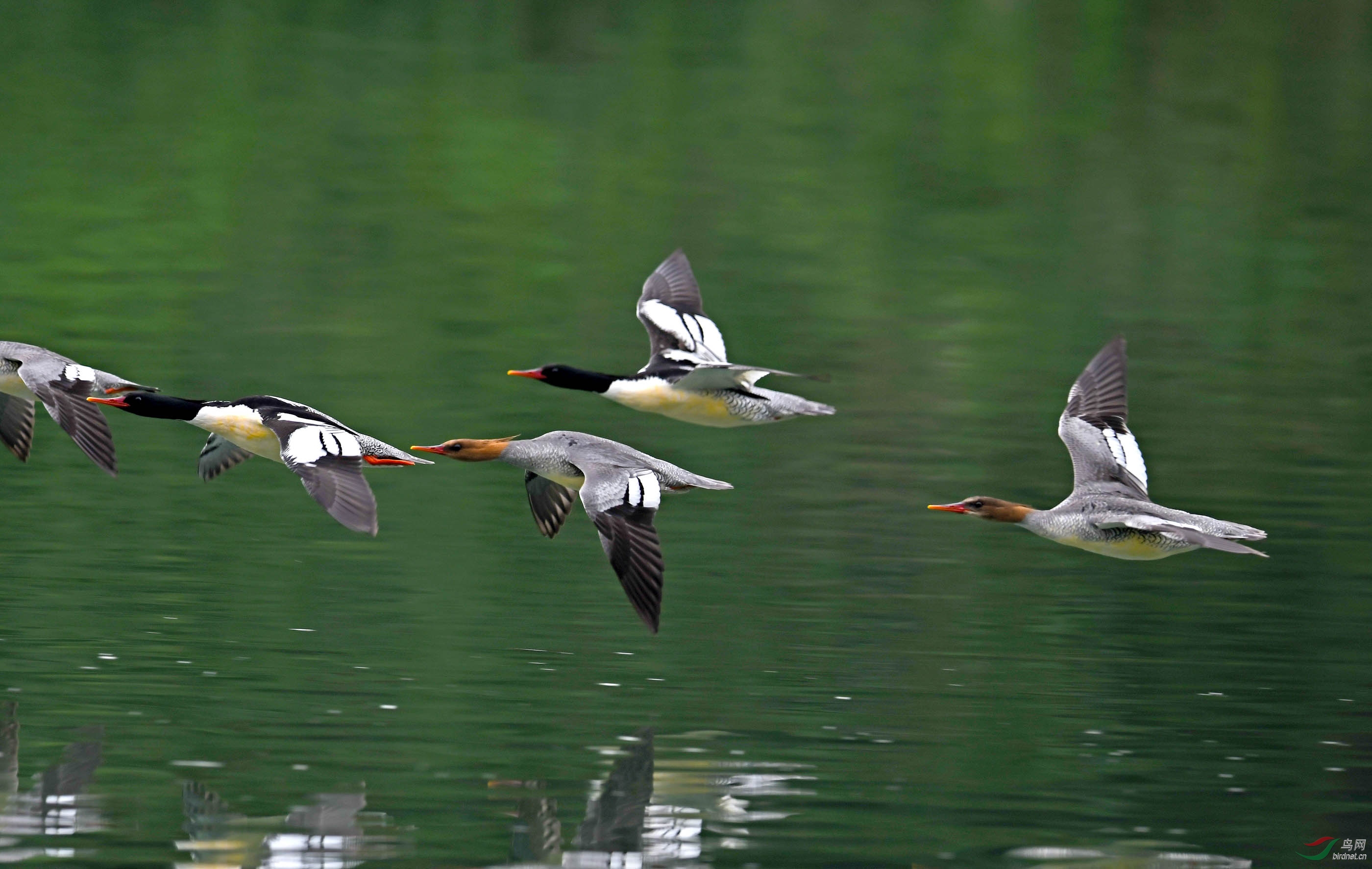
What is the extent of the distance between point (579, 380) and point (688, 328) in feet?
3.43

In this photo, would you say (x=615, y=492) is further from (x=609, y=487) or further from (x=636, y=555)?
(x=636, y=555)

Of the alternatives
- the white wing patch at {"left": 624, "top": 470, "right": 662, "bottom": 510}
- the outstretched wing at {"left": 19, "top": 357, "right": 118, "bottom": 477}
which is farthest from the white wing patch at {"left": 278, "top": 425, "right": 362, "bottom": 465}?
the white wing patch at {"left": 624, "top": 470, "right": 662, "bottom": 510}

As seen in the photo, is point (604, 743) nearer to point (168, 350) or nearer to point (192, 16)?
point (168, 350)

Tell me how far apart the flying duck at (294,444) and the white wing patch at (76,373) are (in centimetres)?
16

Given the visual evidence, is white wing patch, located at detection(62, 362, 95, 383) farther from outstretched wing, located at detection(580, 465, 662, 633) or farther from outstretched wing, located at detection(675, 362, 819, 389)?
outstretched wing, located at detection(675, 362, 819, 389)

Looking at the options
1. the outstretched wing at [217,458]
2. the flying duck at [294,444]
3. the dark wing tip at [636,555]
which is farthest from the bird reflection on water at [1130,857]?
the outstretched wing at [217,458]

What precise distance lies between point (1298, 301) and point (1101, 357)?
588 inches

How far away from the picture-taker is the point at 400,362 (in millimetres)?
23688

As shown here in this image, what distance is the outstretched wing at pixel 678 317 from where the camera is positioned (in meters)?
16.0

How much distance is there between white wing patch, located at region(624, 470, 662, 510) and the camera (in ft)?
43.2

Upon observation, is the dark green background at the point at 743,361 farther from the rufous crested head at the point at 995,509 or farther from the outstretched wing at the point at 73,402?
the outstretched wing at the point at 73,402

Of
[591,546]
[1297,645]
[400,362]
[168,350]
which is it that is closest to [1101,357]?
[1297,645]

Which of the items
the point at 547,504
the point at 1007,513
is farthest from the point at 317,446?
the point at 1007,513

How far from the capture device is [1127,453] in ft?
48.3
